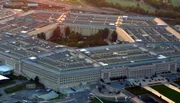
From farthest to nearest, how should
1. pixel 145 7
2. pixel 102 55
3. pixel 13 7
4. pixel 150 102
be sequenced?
pixel 145 7
pixel 13 7
pixel 102 55
pixel 150 102

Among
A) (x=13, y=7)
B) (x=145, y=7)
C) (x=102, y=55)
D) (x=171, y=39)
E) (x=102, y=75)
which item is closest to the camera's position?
(x=102, y=75)

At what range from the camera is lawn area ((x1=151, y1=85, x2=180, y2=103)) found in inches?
1304

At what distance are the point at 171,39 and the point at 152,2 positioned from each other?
92.0ft

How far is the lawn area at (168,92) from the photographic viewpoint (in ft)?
109

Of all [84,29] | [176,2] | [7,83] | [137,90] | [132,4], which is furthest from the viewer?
[176,2]

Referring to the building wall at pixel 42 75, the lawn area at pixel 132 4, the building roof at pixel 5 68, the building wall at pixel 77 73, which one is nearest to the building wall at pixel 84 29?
the building wall at pixel 77 73

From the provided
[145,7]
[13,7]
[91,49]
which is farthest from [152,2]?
[91,49]

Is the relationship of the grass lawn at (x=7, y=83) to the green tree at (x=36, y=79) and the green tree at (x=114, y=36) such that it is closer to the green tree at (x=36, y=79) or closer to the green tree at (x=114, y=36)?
the green tree at (x=36, y=79)

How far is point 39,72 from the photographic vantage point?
115 feet

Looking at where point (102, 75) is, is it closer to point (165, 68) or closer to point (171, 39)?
point (165, 68)

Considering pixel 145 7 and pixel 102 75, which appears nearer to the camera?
pixel 102 75

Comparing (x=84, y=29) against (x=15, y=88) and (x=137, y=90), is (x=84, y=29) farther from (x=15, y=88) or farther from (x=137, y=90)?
(x=15, y=88)

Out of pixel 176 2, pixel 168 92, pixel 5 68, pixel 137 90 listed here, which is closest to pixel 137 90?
pixel 137 90

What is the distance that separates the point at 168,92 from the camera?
112 ft
